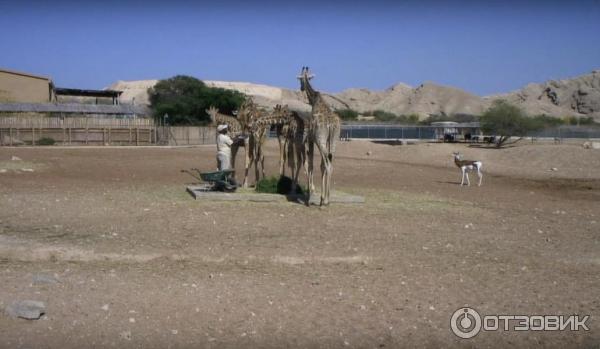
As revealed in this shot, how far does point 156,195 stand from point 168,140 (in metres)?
41.0

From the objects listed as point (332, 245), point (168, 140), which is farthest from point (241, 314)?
point (168, 140)

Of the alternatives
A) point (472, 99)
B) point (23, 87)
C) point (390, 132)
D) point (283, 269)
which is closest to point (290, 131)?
point (283, 269)

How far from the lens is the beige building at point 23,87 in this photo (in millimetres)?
71438

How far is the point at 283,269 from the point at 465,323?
3112 millimetres

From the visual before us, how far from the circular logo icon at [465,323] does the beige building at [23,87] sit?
70.5m

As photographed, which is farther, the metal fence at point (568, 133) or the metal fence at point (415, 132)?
the metal fence at point (415, 132)

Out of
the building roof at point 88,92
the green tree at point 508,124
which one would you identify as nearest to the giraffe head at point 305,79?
the green tree at point 508,124

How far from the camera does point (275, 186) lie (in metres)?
17.4

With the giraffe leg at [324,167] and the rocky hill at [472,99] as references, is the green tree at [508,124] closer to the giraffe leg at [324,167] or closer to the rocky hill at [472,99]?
the giraffe leg at [324,167]

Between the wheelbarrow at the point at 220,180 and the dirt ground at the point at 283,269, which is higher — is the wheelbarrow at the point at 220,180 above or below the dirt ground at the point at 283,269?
above

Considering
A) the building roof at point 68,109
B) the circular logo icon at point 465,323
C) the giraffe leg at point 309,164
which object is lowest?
the circular logo icon at point 465,323

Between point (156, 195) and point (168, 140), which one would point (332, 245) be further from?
point (168, 140)

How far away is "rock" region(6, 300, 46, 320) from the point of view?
7.38 meters

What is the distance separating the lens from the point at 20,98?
238ft
